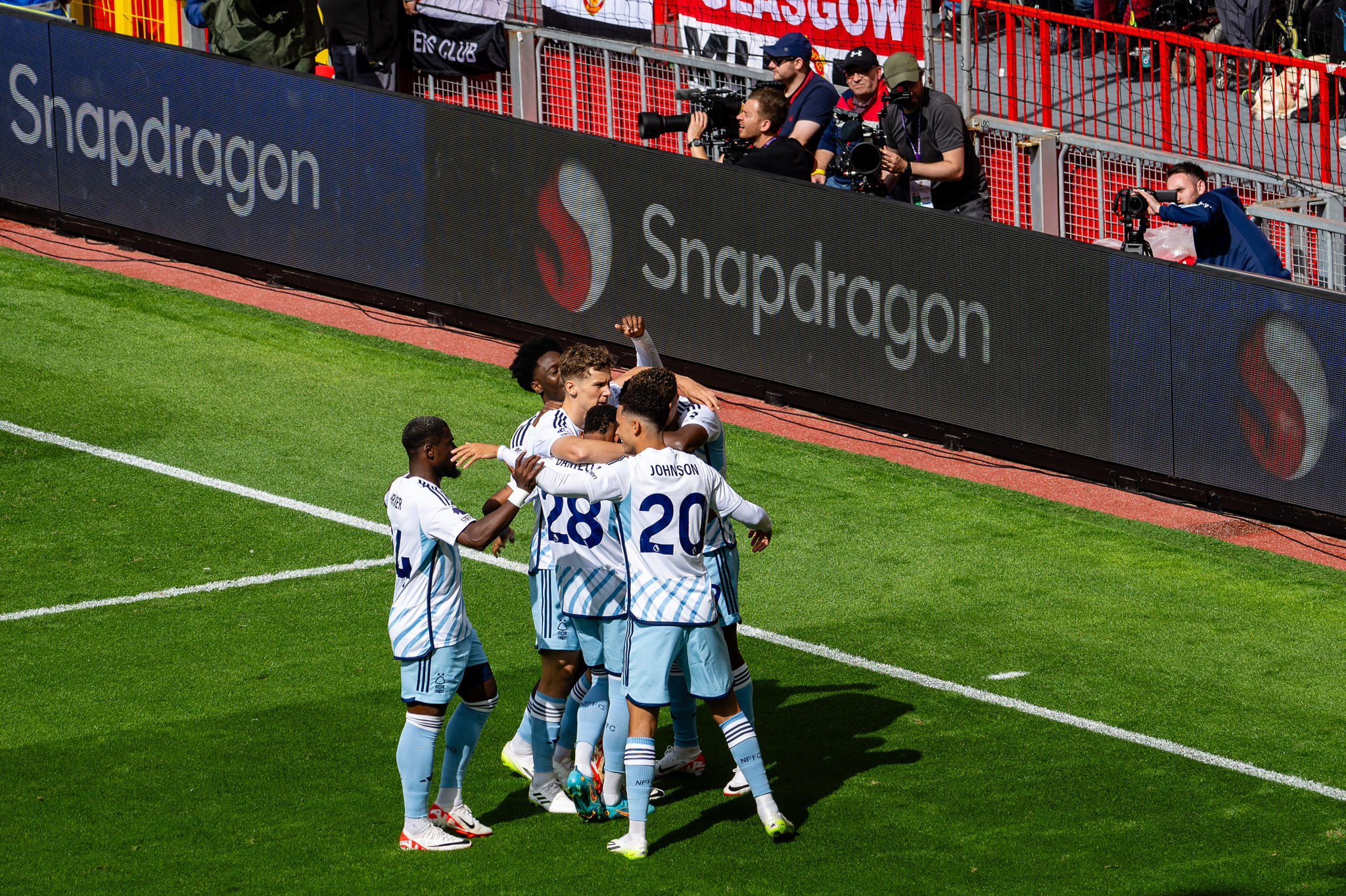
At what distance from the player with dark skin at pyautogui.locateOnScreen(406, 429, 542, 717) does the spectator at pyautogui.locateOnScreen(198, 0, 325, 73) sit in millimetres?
10553

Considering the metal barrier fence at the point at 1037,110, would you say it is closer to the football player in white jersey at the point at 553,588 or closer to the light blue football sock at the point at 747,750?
the football player in white jersey at the point at 553,588

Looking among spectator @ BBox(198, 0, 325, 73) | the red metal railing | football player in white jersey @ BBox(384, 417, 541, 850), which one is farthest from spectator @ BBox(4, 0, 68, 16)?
football player in white jersey @ BBox(384, 417, 541, 850)

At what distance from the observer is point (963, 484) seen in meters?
12.8

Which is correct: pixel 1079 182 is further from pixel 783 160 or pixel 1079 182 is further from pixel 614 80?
pixel 614 80

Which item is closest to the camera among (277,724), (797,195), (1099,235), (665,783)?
(665,783)

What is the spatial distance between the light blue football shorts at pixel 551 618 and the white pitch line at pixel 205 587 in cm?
339

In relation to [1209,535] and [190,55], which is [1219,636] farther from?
[190,55]

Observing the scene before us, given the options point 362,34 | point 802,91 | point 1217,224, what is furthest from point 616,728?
point 362,34

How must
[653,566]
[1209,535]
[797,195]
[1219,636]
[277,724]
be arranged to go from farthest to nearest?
1. [797,195]
2. [1209,535]
3. [1219,636]
4. [277,724]
5. [653,566]

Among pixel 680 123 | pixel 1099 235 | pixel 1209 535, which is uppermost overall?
pixel 680 123

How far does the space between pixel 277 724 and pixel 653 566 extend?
2.59 meters

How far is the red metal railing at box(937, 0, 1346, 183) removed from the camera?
16.7 metres

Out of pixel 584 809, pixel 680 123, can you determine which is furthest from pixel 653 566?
pixel 680 123

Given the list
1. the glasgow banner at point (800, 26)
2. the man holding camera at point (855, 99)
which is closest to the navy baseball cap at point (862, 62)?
the man holding camera at point (855, 99)
